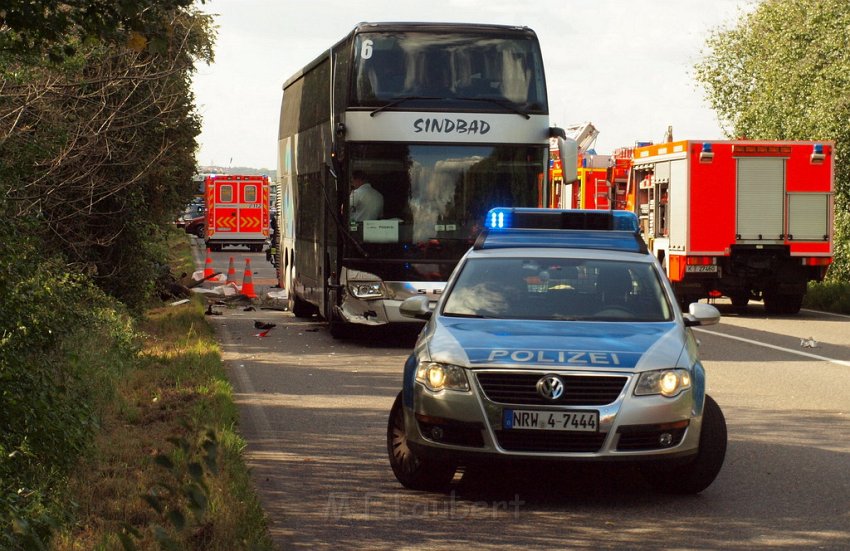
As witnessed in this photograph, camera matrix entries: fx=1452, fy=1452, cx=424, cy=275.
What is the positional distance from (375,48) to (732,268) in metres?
10.1

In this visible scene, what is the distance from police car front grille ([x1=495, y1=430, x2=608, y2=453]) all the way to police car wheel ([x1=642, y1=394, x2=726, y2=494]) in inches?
23.0

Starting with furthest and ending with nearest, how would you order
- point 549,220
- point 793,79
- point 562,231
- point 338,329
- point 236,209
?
point 236,209
point 793,79
point 338,329
point 549,220
point 562,231

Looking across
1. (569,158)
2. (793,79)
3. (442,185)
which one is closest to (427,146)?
(442,185)

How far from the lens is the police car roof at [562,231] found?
1012 centimetres

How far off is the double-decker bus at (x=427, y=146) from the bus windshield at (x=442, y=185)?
0.01 meters

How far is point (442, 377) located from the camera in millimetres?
8312

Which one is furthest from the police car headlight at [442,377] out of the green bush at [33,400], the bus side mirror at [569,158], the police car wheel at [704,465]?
the bus side mirror at [569,158]

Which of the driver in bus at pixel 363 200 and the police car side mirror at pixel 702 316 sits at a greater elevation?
the driver in bus at pixel 363 200

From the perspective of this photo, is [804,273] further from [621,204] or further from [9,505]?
[9,505]

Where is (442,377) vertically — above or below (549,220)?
below

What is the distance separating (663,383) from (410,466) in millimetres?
1593

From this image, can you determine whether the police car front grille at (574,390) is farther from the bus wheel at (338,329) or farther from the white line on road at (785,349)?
the bus wheel at (338,329)

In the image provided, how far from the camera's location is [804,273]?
Result: 2552cm

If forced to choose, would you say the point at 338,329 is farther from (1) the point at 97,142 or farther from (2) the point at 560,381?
(2) the point at 560,381
